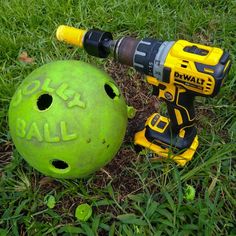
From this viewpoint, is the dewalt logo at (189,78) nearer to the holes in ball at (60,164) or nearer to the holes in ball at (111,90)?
the holes in ball at (111,90)

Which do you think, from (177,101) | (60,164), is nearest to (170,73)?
(177,101)

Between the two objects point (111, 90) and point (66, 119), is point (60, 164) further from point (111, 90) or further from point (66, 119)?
point (111, 90)

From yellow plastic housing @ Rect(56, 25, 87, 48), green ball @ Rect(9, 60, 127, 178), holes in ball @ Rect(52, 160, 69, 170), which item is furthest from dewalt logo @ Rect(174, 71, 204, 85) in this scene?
holes in ball @ Rect(52, 160, 69, 170)

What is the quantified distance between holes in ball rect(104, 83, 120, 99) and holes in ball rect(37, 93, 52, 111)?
0.90ft

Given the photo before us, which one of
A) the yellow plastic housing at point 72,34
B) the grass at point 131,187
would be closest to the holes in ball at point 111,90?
the yellow plastic housing at point 72,34

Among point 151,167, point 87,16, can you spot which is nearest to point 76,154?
point 151,167

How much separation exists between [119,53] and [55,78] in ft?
1.04

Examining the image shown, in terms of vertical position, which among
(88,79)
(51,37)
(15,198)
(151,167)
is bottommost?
(15,198)

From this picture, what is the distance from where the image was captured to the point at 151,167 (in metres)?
2.01

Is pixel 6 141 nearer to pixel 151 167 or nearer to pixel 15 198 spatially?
pixel 15 198

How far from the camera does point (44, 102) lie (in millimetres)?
1769

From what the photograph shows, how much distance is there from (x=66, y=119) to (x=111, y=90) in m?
0.34

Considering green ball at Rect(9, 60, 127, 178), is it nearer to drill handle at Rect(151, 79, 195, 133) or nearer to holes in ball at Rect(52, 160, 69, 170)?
holes in ball at Rect(52, 160, 69, 170)

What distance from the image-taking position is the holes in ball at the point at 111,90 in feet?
6.06
